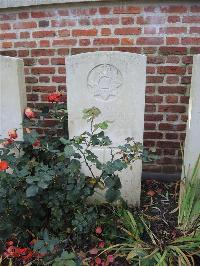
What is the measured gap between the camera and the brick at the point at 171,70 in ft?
9.66

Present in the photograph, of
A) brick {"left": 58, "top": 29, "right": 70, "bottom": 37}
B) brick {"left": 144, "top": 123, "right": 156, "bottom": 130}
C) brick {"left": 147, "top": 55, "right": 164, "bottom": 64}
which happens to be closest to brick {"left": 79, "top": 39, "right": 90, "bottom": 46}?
brick {"left": 58, "top": 29, "right": 70, "bottom": 37}

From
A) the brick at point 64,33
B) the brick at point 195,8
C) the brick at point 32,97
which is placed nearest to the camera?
the brick at point 195,8

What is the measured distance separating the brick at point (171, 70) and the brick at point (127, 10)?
527 millimetres

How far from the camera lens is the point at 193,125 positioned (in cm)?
245

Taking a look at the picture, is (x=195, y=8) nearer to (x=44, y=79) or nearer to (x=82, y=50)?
(x=82, y=50)

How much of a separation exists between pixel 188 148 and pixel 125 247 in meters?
0.87

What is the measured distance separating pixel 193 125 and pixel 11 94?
1.36 metres

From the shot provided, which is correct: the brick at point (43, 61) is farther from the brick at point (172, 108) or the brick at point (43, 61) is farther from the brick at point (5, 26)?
the brick at point (172, 108)

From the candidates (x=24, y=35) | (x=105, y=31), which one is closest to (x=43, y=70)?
(x=24, y=35)

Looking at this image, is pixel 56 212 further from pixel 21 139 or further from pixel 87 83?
pixel 87 83

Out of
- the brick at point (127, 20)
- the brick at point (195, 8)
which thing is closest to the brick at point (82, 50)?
the brick at point (127, 20)

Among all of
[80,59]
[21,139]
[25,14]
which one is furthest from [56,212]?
[25,14]

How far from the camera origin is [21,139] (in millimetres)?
2564

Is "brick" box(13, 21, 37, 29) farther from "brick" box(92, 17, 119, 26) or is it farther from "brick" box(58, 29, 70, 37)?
"brick" box(92, 17, 119, 26)
